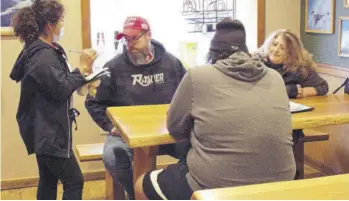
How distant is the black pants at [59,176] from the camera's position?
235 cm

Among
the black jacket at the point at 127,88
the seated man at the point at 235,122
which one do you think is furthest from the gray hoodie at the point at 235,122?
the black jacket at the point at 127,88

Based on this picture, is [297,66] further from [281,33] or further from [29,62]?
[29,62]

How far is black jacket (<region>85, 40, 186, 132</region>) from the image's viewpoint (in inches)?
113

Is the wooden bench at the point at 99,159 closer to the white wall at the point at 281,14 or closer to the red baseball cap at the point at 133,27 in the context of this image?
the red baseball cap at the point at 133,27

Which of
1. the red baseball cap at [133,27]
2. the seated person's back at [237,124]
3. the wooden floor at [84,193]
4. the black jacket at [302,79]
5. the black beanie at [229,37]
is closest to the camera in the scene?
the seated person's back at [237,124]

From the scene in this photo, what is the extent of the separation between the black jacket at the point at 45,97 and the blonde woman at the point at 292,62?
52.4 inches

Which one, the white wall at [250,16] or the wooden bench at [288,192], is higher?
the white wall at [250,16]

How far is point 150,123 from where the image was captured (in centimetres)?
220

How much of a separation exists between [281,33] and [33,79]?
163 centimetres

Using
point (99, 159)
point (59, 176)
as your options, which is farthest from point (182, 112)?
point (99, 159)

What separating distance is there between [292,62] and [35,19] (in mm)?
1603

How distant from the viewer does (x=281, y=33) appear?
10.4ft

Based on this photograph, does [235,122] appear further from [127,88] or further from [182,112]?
[127,88]

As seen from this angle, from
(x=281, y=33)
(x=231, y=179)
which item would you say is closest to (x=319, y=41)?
(x=281, y=33)
